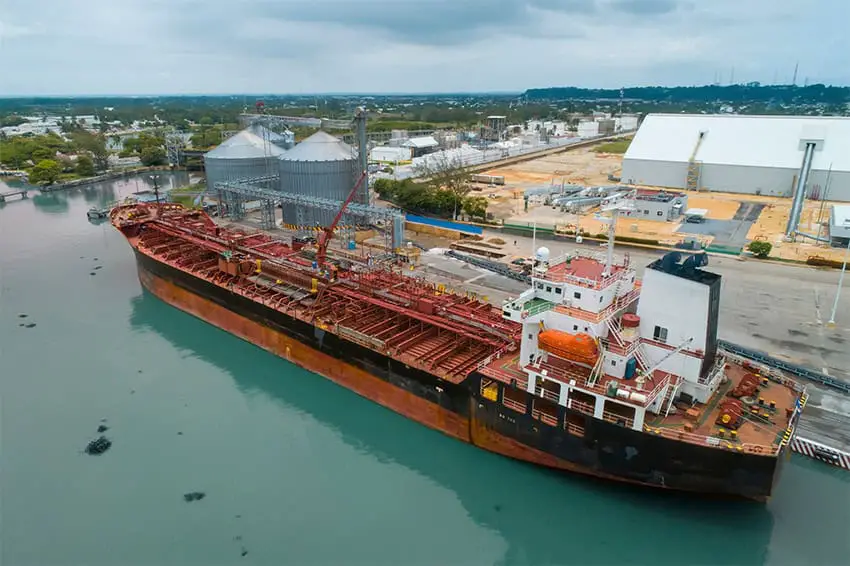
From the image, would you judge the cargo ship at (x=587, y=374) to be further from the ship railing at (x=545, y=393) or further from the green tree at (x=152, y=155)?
the green tree at (x=152, y=155)

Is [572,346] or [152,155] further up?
[152,155]

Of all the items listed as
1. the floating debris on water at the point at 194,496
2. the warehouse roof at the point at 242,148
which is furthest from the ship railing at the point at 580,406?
the warehouse roof at the point at 242,148

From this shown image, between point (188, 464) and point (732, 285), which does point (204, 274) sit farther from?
point (732, 285)

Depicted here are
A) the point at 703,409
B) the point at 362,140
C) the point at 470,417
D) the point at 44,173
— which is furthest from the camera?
the point at 44,173

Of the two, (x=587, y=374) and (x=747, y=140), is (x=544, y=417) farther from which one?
(x=747, y=140)

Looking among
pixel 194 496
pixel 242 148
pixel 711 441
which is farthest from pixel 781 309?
pixel 242 148

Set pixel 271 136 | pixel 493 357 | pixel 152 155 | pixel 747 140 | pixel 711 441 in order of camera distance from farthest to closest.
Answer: pixel 152 155 → pixel 271 136 → pixel 747 140 → pixel 493 357 → pixel 711 441

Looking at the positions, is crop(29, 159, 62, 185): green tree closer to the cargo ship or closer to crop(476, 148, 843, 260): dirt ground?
crop(476, 148, 843, 260): dirt ground
